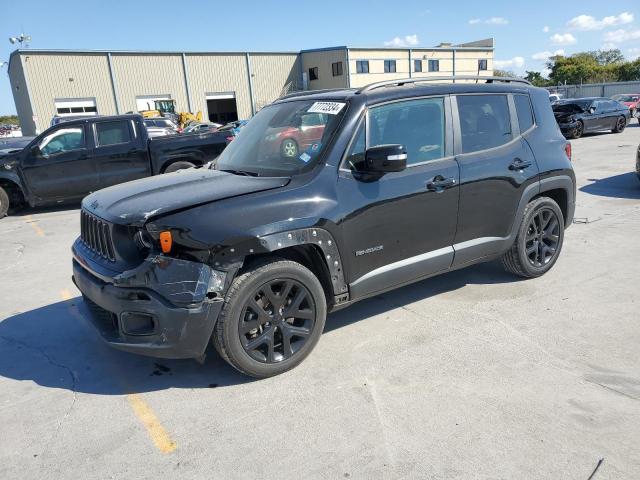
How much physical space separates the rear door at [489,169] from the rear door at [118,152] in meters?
7.73

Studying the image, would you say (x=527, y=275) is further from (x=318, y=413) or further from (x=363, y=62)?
(x=363, y=62)

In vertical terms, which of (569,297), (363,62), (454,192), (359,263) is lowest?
(569,297)

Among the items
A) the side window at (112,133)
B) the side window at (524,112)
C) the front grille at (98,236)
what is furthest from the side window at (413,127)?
the side window at (112,133)

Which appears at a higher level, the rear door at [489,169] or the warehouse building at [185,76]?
the warehouse building at [185,76]

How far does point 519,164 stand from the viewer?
4598 mm

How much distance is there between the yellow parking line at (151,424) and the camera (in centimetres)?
280

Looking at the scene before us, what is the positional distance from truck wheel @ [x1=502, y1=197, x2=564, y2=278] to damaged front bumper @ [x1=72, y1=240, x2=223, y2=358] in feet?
10.2

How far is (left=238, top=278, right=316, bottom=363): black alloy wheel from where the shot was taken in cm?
330

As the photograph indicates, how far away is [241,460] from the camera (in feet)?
8.64

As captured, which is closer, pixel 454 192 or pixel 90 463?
pixel 90 463

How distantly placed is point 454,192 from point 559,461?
2224 millimetres

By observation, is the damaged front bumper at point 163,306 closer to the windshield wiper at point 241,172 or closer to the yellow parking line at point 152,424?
the yellow parking line at point 152,424

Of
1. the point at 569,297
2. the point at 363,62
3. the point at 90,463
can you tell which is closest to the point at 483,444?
the point at 90,463

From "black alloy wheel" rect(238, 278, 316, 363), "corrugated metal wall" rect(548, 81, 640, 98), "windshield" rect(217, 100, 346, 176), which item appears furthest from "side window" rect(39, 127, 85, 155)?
"corrugated metal wall" rect(548, 81, 640, 98)
